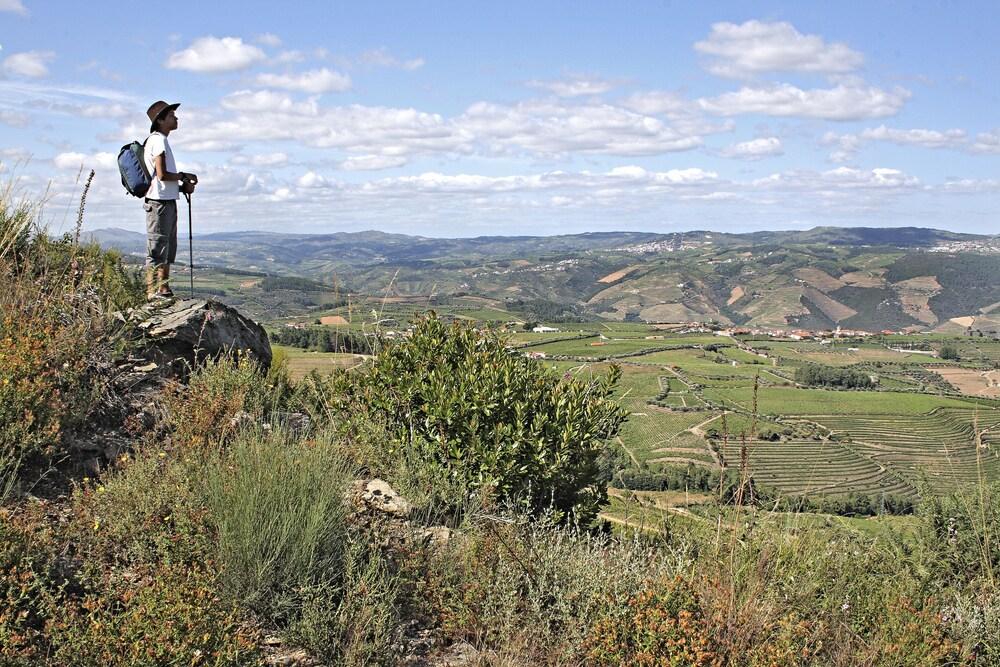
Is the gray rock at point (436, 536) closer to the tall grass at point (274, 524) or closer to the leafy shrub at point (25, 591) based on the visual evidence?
the tall grass at point (274, 524)

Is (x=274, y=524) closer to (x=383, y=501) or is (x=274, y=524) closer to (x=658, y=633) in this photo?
(x=383, y=501)

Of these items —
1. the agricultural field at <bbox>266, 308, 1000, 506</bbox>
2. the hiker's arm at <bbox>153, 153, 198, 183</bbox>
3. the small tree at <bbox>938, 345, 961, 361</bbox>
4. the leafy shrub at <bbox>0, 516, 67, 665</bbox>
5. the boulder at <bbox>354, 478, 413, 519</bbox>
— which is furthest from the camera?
the small tree at <bbox>938, 345, 961, 361</bbox>

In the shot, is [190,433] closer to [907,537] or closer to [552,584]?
[552,584]

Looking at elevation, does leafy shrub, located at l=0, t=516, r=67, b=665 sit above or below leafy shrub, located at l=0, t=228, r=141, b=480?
below

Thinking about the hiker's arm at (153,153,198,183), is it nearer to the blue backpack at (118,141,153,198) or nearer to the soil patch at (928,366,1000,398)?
the blue backpack at (118,141,153,198)

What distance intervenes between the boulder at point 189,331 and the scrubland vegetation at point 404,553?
30.5 inches

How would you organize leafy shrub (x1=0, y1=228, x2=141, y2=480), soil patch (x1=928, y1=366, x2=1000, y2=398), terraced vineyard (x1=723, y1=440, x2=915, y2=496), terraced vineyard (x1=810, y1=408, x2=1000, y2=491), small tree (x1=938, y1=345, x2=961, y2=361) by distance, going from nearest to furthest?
leafy shrub (x1=0, y1=228, x2=141, y2=480), terraced vineyard (x1=723, y1=440, x2=915, y2=496), terraced vineyard (x1=810, y1=408, x2=1000, y2=491), soil patch (x1=928, y1=366, x2=1000, y2=398), small tree (x1=938, y1=345, x2=961, y2=361)

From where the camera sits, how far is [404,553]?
13.0 ft

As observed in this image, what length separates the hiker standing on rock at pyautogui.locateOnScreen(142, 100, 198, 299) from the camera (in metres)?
7.71

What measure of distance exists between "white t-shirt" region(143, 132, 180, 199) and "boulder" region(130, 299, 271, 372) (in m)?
1.22

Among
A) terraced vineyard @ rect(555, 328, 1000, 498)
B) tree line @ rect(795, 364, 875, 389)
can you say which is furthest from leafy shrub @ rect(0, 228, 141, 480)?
tree line @ rect(795, 364, 875, 389)

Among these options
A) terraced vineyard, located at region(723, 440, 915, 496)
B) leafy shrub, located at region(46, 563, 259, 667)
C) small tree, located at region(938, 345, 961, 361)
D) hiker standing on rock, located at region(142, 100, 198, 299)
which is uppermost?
hiker standing on rock, located at region(142, 100, 198, 299)

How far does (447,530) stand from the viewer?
4.60m

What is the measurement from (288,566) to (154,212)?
18.9 feet
